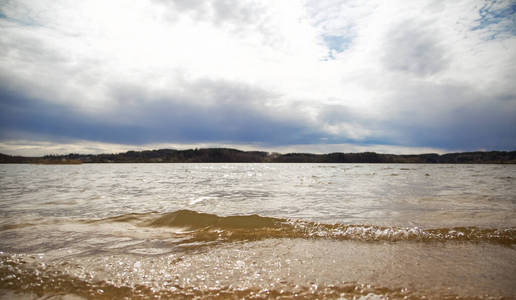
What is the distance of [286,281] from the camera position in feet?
10.1

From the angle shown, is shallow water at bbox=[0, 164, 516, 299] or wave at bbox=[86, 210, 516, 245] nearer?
shallow water at bbox=[0, 164, 516, 299]

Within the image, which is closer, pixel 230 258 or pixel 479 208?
pixel 230 258

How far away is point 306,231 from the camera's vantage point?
555 cm

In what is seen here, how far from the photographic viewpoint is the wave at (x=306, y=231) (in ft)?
16.4

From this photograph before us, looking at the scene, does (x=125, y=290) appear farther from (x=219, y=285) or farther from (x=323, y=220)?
(x=323, y=220)

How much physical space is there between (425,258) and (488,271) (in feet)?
2.43

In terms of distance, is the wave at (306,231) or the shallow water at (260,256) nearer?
the shallow water at (260,256)

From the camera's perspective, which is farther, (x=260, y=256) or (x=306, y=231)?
(x=306, y=231)

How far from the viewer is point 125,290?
290 centimetres

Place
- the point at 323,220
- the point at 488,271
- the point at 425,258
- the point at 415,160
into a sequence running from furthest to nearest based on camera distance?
the point at 415,160 → the point at 323,220 → the point at 425,258 → the point at 488,271

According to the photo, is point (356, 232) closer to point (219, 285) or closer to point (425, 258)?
point (425, 258)

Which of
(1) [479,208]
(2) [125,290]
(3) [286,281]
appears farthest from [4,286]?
(1) [479,208]

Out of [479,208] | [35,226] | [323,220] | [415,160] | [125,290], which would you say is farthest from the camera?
[415,160]

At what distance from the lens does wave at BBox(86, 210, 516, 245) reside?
499cm
